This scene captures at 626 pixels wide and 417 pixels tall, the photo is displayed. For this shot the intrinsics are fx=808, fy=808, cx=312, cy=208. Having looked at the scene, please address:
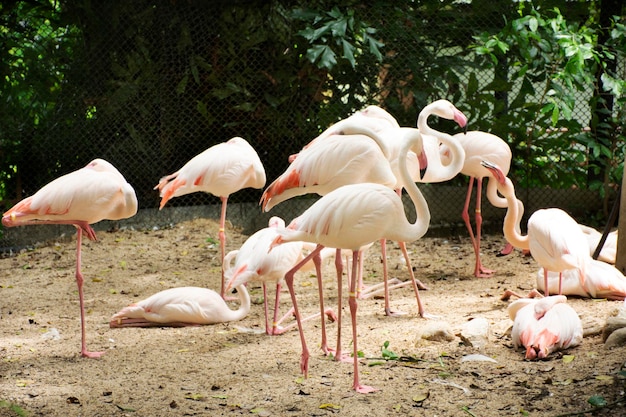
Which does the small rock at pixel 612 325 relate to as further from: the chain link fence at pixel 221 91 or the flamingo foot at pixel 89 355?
the chain link fence at pixel 221 91

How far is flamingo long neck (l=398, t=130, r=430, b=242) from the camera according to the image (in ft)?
12.5

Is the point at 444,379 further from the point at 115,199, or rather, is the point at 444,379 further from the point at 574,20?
the point at 574,20

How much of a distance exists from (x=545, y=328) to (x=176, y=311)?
2155 mm

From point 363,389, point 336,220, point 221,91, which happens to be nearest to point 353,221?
point 336,220

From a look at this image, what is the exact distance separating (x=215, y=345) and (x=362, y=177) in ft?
4.15

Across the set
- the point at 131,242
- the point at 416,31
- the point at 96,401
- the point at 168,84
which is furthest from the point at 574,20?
the point at 96,401

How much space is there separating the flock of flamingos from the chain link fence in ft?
6.25

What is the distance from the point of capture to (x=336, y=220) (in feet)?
11.7

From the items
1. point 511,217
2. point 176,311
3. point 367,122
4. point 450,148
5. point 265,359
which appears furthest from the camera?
point 511,217

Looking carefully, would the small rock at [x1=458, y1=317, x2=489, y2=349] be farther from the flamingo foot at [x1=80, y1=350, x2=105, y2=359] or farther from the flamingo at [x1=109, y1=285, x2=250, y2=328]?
the flamingo foot at [x1=80, y1=350, x2=105, y2=359]

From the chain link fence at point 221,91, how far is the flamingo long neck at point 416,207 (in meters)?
3.51

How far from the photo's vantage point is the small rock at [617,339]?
3.84 m

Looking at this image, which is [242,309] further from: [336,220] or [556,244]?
[556,244]

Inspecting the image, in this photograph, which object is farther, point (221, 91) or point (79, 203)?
point (221, 91)
